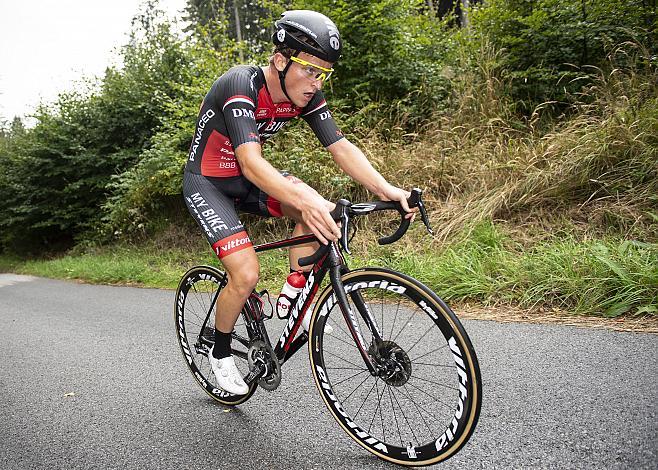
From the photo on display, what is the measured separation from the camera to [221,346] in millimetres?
3025

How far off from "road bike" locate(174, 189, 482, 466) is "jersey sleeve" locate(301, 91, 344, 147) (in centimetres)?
73

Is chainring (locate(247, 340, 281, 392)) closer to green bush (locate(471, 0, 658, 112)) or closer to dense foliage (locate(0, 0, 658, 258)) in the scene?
dense foliage (locate(0, 0, 658, 258))

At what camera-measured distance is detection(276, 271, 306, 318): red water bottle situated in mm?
2789

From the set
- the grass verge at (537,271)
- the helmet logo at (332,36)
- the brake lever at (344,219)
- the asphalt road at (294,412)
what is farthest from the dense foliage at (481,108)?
the brake lever at (344,219)

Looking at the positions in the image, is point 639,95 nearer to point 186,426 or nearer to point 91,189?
point 186,426

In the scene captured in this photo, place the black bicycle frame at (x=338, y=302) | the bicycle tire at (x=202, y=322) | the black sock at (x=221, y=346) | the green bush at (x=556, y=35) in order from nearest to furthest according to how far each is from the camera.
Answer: the black bicycle frame at (x=338, y=302) → the black sock at (x=221, y=346) → the bicycle tire at (x=202, y=322) → the green bush at (x=556, y=35)

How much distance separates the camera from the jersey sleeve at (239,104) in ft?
8.50

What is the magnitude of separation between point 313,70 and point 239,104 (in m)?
0.44

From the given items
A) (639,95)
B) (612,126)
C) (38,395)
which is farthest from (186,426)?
(639,95)

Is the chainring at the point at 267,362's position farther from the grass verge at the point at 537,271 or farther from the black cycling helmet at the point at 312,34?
the grass verge at the point at 537,271

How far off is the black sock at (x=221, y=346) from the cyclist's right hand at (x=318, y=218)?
3.63ft

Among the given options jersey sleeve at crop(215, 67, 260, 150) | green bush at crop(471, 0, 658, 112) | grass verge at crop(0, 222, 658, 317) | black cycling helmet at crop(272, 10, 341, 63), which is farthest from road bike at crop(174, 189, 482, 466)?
green bush at crop(471, 0, 658, 112)

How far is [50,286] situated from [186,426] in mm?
8339

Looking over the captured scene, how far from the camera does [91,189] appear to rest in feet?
46.6
